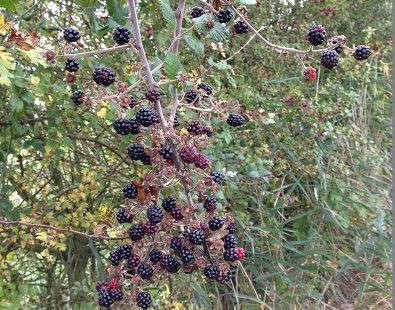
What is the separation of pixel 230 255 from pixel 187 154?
15 centimetres

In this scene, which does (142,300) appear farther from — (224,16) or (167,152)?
(224,16)

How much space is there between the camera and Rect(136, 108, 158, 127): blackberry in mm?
691

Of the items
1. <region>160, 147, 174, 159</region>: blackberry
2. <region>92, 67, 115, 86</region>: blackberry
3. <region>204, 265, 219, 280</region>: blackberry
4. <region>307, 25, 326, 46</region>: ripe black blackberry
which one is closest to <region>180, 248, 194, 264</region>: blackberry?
<region>204, 265, 219, 280</region>: blackberry

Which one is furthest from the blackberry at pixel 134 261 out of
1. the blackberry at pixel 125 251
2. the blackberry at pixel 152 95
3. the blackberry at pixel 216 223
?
the blackberry at pixel 152 95

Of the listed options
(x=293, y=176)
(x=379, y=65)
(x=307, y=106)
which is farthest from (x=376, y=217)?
(x=379, y=65)

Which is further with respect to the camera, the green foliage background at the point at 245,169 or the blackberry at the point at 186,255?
the green foliage background at the point at 245,169

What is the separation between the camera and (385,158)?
269cm

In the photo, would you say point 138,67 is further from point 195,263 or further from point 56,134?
point 56,134

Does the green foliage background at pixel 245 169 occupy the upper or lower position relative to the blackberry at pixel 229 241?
lower

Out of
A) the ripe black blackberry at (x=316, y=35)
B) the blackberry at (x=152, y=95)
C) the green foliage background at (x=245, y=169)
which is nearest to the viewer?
the blackberry at (x=152, y=95)

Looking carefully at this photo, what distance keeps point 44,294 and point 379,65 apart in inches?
85.9

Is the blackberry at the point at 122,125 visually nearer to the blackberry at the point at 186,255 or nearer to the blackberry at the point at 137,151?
the blackberry at the point at 137,151

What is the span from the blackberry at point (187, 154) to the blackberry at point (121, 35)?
161 millimetres

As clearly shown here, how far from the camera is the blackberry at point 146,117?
2.27 feet
